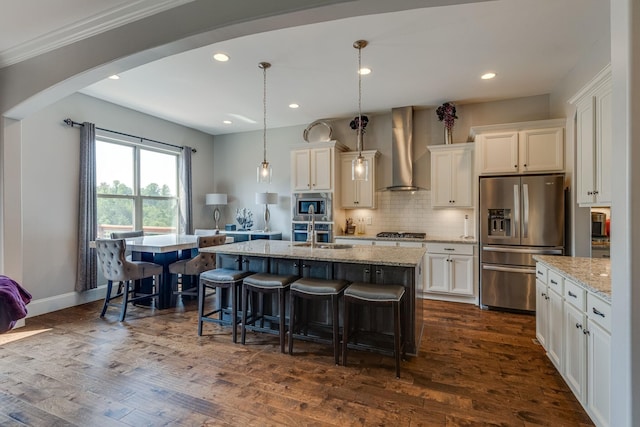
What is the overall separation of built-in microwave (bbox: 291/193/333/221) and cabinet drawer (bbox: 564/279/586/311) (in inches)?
130

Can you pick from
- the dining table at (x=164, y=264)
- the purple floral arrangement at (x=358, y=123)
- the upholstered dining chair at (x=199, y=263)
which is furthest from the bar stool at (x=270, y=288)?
the purple floral arrangement at (x=358, y=123)

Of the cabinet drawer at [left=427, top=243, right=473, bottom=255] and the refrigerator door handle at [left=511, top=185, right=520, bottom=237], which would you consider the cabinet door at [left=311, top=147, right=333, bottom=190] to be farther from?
the refrigerator door handle at [left=511, top=185, right=520, bottom=237]

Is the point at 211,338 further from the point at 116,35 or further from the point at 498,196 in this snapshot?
the point at 498,196

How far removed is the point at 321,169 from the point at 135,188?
10.5 feet

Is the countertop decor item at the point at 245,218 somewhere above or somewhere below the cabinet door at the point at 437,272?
above

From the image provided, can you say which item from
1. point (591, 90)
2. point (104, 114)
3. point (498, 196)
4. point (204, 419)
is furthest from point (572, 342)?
point (104, 114)

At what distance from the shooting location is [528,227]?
3.91m

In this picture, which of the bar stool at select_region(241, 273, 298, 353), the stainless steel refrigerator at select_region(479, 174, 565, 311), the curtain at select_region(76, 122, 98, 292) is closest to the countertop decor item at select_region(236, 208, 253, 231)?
the curtain at select_region(76, 122, 98, 292)

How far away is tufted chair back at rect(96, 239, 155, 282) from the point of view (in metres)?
3.73

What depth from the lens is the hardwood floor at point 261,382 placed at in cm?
202

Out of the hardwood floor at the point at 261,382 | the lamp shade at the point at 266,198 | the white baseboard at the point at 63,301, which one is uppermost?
the lamp shade at the point at 266,198

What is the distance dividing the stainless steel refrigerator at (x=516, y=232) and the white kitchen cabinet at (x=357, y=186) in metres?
1.67

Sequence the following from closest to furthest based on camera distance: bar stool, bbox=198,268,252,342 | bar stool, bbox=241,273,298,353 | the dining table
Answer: bar stool, bbox=241,273,298,353, bar stool, bbox=198,268,252,342, the dining table

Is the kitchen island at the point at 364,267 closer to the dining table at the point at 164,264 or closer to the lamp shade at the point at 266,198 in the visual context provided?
the dining table at the point at 164,264
